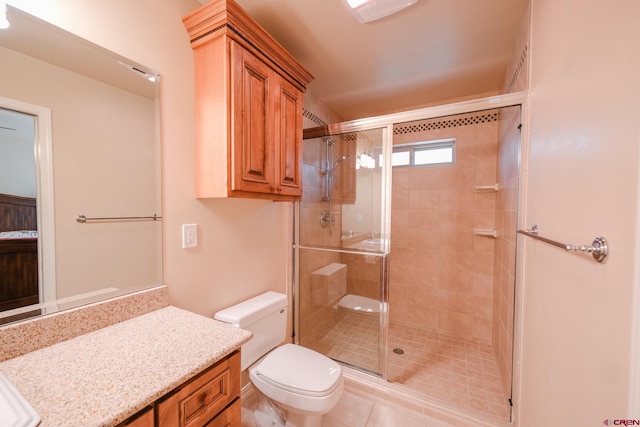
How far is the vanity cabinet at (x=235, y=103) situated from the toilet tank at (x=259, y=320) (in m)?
0.71

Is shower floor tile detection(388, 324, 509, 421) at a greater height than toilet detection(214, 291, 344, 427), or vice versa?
toilet detection(214, 291, 344, 427)

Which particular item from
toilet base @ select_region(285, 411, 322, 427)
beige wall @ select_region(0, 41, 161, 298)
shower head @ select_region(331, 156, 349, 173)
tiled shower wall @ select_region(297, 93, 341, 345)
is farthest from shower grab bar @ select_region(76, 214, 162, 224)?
shower head @ select_region(331, 156, 349, 173)

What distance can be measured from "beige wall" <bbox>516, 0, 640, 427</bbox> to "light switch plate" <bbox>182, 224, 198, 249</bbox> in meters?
1.59

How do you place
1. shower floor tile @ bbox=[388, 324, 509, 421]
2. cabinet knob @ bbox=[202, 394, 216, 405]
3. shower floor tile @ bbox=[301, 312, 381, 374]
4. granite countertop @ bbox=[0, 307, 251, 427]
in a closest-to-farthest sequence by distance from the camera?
granite countertop @ bbox=[0, 307, 251, 427]
cabinet knob @ bbox=[202, 394, 216, 405]
shower floor tile @ bbox=[388, 324, 509, 421]
shower floor tile @ bbox=[301, 312, 381, 374]

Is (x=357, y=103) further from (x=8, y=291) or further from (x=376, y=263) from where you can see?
(x=8, y=291)

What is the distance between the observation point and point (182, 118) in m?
1.24

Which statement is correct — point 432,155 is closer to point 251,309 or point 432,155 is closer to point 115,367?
point 251,309

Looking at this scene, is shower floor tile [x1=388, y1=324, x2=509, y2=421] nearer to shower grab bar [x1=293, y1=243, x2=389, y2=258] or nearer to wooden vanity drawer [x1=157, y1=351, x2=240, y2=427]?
shower grab bar [x1=293, y1=243, x2=389, y2=258]

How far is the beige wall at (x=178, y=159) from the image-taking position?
0.98 metres

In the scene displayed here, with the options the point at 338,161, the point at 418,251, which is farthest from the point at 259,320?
the point at 418,251

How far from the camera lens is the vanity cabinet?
45.9 inches

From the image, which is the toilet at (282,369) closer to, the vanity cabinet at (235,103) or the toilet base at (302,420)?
the toilet base at (302,420)

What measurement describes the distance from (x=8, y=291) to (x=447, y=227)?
2.96 metres

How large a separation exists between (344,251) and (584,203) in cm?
142
